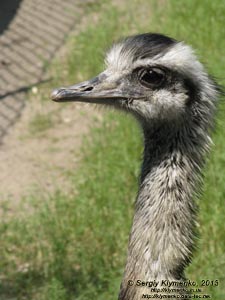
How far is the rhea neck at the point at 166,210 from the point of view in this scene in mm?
2494

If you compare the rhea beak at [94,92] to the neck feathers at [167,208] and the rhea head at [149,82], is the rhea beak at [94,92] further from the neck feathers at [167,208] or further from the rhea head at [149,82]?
the neck feathers at [167,208]

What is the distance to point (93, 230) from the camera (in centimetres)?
407

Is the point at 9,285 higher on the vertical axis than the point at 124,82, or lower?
lower

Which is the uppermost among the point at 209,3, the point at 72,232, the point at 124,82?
the point at 124,82

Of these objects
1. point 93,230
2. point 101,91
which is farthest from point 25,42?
point 101,91

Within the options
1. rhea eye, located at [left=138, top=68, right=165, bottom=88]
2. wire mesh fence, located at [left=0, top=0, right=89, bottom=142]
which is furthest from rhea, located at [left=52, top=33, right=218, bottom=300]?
wire mesh fence, located at [left=0, top=0, right=89, bottom=142]

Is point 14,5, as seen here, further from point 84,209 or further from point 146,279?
point 146,279

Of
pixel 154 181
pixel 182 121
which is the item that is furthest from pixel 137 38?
pixel 154 181

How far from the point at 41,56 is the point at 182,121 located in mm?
4187

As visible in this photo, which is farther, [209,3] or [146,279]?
[209,3]

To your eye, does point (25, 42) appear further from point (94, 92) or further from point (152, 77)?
point (152, 77)

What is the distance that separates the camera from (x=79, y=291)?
12.2 feet

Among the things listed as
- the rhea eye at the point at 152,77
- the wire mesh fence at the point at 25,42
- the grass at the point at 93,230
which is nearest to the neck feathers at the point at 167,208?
the rhea eye at the point at 152,77

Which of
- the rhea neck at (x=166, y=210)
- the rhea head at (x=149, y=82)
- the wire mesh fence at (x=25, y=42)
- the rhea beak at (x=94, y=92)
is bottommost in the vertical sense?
the wire mesh fence at (x=25, y=42)
